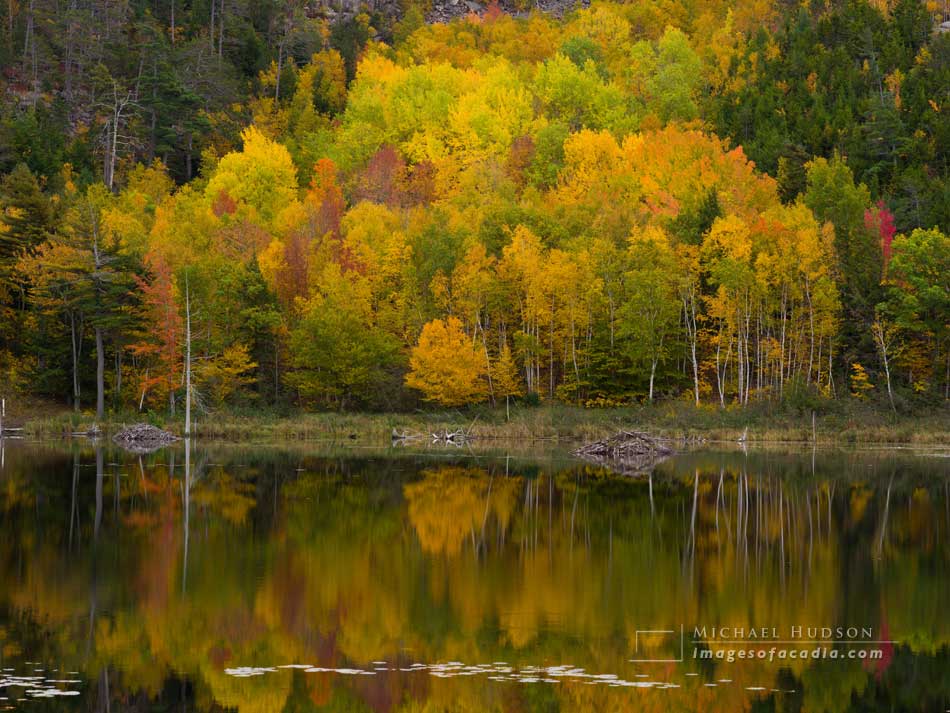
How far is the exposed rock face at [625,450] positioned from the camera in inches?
2275

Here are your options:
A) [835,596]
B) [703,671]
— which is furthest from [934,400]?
[703,671]

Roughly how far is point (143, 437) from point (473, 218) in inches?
1360

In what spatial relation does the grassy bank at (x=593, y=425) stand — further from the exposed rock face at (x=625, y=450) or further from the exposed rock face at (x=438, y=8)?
the exposed rock face at (x=438, y=8)

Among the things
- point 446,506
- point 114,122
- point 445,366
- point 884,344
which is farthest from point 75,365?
point 114,122

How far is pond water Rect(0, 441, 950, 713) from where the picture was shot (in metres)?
17.3

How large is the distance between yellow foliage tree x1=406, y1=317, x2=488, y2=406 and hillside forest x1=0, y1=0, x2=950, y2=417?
216mm

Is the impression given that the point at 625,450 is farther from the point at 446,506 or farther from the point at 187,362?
the point at 187,362

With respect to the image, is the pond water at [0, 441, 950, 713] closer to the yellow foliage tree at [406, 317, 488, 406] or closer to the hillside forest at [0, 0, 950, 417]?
the yellow foliage tree at [406, 317, 488, 406]

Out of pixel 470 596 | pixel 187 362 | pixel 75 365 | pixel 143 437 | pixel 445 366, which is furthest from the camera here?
pixel 445 366

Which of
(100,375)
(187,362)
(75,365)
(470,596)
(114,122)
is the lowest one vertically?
(470,596)

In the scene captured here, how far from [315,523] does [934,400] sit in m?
48.0

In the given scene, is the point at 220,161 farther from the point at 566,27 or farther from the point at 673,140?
the point at 566,27

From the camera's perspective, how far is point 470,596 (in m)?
23.5

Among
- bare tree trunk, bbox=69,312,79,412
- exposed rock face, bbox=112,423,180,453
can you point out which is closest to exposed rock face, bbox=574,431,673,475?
exposed rock face, bbox=112,423,180,453
